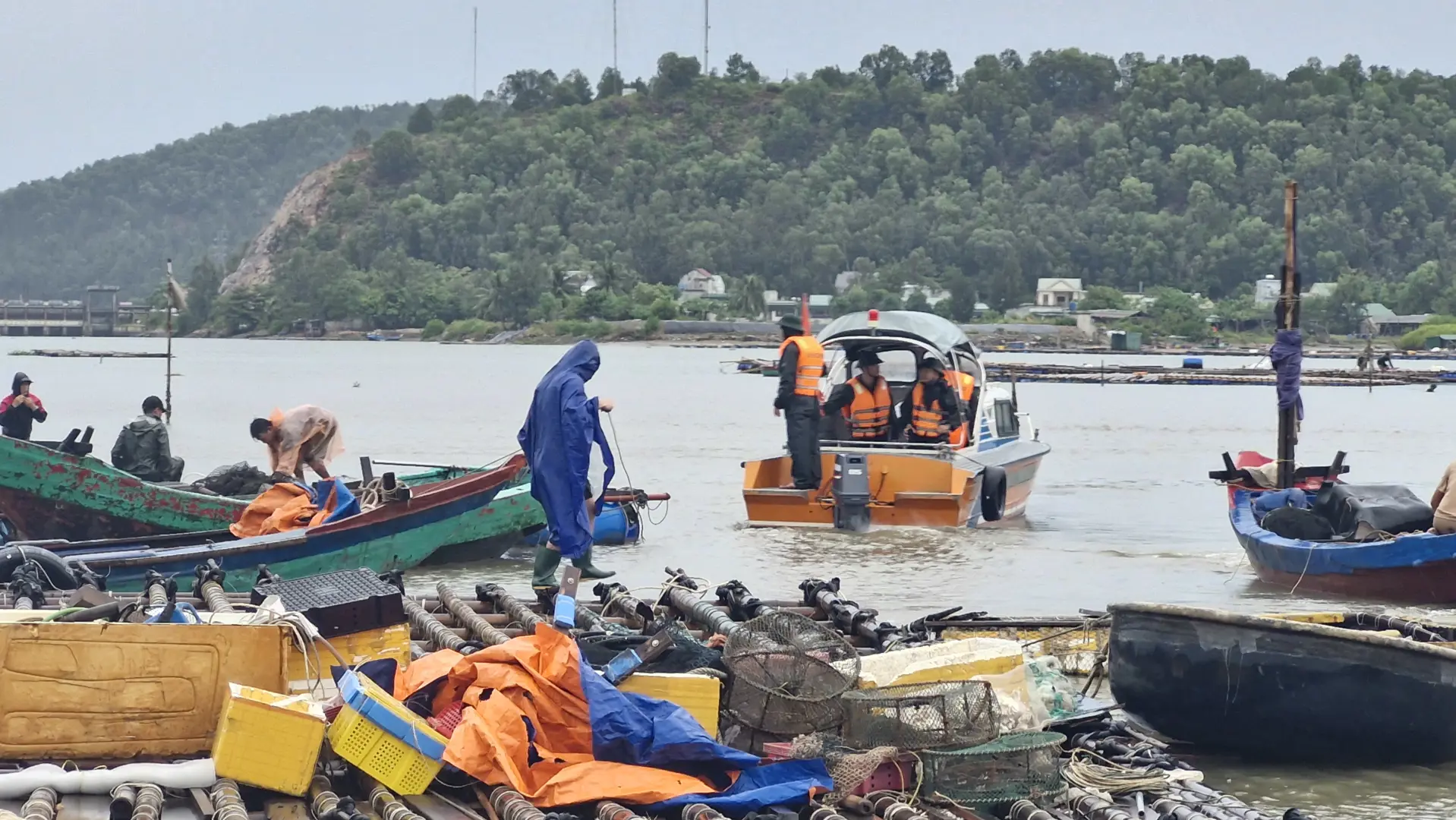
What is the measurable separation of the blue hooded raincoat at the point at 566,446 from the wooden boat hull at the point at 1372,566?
24.3ft

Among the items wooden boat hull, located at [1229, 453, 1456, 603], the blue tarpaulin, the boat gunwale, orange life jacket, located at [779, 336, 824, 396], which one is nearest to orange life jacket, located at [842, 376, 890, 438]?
orange life jacket, located at [779, 336, 824, 396]

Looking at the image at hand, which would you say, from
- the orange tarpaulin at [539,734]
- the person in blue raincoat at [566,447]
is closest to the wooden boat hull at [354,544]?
the person in blue raincoat at [566,447]

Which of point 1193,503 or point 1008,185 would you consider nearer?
point 1193,503

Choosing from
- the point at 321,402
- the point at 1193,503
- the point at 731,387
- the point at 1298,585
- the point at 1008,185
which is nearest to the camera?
the point at 1298,585

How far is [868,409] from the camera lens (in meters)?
20.5

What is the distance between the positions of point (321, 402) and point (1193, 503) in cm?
4244

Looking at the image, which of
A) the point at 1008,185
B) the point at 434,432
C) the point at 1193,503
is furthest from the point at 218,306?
the point at 1193,503

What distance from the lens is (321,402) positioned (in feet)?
215

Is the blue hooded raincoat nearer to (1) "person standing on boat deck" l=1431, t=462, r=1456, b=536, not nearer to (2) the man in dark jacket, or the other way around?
A: (1) "person standing on boat deck" l=1431, t=462, r=1456, b=536

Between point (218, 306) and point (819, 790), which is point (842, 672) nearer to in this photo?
point (819, 790)

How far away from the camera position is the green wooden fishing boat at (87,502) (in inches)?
638

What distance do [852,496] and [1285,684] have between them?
9.72 metres

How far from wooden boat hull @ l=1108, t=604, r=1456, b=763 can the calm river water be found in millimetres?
236

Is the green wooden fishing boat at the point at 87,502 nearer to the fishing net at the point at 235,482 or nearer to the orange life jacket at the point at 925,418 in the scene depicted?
the fishing net at the point at 235,482
